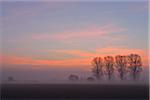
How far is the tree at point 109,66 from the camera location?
3.16m

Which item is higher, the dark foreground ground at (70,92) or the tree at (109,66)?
the tree at (109,66)

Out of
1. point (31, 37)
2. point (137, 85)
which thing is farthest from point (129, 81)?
point (31, 37)

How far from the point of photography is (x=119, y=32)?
10.8 feet

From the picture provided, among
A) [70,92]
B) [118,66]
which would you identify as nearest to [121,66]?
[118,66]

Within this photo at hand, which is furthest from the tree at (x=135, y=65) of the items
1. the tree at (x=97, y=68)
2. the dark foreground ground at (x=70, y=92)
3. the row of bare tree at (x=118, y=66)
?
the tree at (x=97, y=68)

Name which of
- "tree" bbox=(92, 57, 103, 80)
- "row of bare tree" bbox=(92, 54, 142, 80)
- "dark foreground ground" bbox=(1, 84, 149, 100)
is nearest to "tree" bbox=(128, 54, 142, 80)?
"row of bare tree" bbox=(92, 54, 142, 80)

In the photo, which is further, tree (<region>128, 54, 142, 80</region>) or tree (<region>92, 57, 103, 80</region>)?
tree (<region>92, 57, 103, 80</region>)

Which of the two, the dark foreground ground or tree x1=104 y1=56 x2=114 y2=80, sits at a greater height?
tree x1=104 y1=56 x2=114 y2=80

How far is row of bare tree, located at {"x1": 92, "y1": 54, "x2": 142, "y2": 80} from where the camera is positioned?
307cm

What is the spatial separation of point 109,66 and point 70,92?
25.6 inches

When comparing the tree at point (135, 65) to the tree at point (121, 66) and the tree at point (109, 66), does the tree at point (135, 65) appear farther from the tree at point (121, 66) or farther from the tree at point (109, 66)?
the tree at point (109, 66)

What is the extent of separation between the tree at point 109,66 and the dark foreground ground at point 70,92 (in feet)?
0.54

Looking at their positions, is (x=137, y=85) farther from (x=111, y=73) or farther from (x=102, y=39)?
(x=102, y=39)

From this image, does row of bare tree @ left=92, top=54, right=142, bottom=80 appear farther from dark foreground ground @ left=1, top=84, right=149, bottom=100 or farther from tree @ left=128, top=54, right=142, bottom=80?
dark foreground ground @ left=1, top=84, right=149, bottom=100
